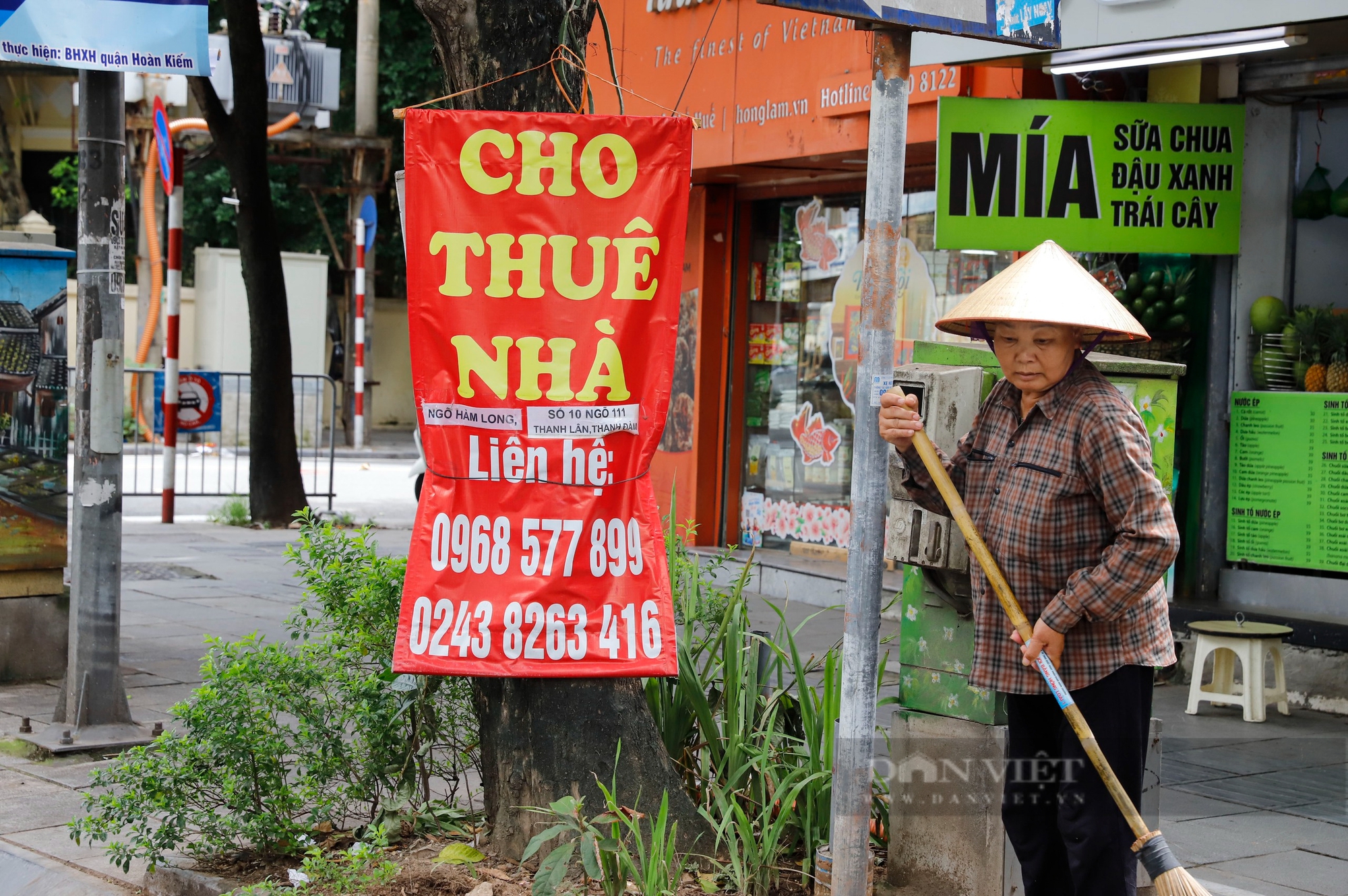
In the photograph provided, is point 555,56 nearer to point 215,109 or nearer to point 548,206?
point 548,206

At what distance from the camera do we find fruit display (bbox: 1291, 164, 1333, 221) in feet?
25.3

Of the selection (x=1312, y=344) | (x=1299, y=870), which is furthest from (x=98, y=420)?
(x=1312, y=344)

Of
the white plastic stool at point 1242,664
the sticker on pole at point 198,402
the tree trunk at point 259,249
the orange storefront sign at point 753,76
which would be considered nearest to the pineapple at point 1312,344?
the white plastic stool at point 1242,664

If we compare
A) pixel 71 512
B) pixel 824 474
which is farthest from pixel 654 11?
pixel 71 512

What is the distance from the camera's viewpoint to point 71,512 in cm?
758

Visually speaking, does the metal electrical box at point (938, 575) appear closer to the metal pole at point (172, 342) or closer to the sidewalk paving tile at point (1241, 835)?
the sidewalk paving tile at point (1241, 835)

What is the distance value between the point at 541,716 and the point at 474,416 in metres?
0.92

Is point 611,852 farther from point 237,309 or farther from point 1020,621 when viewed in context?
point 237,309

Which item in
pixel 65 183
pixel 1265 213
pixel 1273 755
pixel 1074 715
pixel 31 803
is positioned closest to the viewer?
pixel 1074 715

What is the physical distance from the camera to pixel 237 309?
23703 millimetres

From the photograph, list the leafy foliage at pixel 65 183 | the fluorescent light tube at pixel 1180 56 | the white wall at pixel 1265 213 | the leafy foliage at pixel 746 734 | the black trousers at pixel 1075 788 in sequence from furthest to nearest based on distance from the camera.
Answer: the leafy foliage at pixel 65 183 < the white wall at pixel 1265 213 < the fluorescent light tube at pixel 1180 56 < the leafy foliage at pixel 746 734 < the black trousers at pixel 1075 788

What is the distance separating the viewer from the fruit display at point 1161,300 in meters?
7.89

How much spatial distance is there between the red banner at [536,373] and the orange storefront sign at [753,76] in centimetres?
474

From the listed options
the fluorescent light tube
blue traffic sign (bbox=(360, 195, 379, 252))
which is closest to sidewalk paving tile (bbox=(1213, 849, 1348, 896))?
the fluorescent light tube
